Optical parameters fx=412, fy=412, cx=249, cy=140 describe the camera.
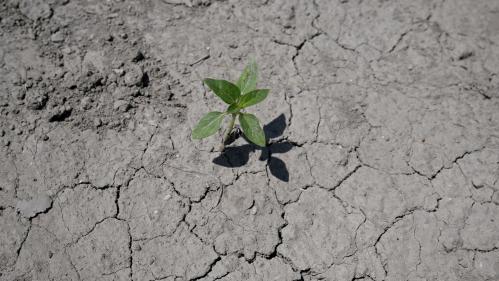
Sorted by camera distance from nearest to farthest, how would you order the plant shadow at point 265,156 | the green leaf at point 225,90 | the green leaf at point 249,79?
1. the green leaf at point 225,90
2. the green leaf at point 249,79
3. the plant shadow at point 265,156

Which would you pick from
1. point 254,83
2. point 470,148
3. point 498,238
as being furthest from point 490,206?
point 254,83

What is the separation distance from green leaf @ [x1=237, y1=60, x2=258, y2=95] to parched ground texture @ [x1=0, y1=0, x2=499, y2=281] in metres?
0.35

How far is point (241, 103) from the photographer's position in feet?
7.80

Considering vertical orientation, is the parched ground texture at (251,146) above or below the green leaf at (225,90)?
below

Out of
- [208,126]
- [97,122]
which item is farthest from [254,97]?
[97,122]

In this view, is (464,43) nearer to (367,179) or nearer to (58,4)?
(367,179)

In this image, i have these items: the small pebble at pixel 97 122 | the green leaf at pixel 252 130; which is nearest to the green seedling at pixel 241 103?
the green leaf at pixel 252 130

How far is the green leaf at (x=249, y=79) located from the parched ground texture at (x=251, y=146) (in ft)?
1.16

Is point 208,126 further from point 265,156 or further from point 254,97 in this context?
point 265,156

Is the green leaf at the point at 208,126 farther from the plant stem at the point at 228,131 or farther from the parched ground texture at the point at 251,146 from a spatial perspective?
the parched ground texture at the point at 251,146

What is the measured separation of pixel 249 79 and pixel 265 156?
503mm

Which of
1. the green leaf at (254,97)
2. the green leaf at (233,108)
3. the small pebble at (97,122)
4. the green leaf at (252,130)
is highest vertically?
the green leaf at (254,97)

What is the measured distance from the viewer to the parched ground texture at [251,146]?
2.34 meters

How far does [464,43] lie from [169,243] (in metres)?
2.59
